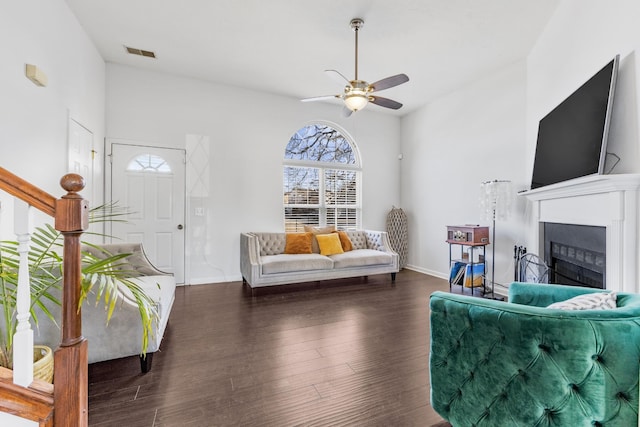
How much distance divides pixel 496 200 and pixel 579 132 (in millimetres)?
1621

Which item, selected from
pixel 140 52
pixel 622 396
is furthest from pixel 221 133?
pixel 622 396

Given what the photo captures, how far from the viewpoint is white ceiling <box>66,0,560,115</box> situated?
293 cm

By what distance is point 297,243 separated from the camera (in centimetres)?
469

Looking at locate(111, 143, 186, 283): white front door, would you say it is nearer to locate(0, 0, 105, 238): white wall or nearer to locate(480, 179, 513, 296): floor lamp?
locate(0, 0, 105, 238): white wall

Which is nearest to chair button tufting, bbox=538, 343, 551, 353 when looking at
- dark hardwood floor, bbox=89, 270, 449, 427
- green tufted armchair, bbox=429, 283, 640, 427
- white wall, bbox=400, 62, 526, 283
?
green tufted armchair, bbox=429, 283, 640, 427

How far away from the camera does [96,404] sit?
173 cm

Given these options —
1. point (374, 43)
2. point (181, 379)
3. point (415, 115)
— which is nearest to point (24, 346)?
point (181, 379)

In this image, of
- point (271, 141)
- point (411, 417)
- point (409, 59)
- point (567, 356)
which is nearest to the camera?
point (567, 356)

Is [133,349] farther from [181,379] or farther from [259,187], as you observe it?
[259,187]

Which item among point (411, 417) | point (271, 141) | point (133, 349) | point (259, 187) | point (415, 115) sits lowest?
point (411, 417)

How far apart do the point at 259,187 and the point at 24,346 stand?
4037 millimetres

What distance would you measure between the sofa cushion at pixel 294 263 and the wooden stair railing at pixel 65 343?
2.87 meters

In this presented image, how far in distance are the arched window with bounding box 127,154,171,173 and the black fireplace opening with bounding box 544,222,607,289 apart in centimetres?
501

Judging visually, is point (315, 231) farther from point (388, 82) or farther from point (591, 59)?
point (591, 59)
